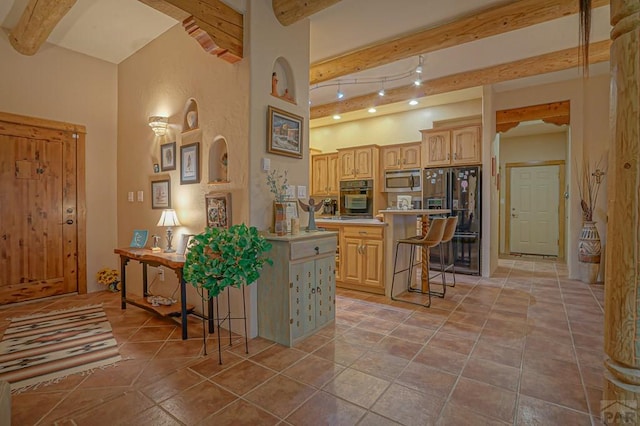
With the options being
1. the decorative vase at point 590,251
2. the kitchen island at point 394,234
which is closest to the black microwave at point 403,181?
the kitchen island at point 394,234

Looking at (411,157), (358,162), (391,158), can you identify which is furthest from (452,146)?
(358,162)

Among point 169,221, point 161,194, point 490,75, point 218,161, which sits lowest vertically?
point 169,221

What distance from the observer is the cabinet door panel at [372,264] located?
3889 millimetres

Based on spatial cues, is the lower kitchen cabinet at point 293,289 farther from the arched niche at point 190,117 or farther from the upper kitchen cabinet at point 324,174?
the upper kitchen cabinet at point 324,174

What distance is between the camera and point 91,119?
13.8ft

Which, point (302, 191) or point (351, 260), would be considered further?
point (351, 260)

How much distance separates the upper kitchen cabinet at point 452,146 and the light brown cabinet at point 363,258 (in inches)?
90.5

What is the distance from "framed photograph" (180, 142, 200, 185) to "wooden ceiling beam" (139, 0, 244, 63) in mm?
959

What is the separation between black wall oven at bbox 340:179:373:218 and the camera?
636 centimetres

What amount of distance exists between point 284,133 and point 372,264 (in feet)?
6.50

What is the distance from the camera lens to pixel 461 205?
5109 mm

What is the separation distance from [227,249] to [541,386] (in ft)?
7.20

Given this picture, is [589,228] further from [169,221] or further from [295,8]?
[169,221]

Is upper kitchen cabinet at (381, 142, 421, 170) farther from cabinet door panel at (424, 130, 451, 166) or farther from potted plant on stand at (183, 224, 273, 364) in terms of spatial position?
potted plant on stand at (183, 224, 273, 364)
